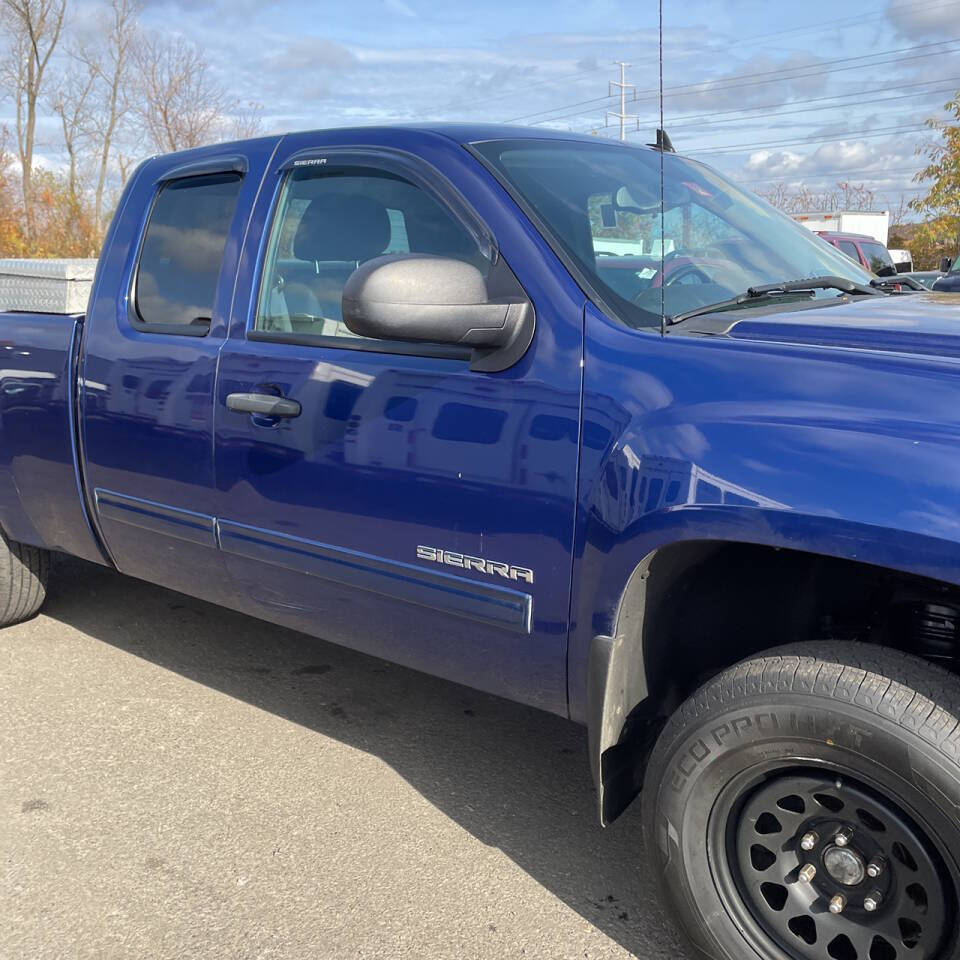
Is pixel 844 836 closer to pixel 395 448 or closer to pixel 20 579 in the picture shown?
pixel 395 448

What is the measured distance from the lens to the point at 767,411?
1.92m

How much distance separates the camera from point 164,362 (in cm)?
309

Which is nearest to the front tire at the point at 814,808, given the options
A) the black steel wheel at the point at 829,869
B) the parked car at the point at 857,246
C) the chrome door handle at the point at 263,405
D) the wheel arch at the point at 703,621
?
the black steel wheel at the point at 829,869

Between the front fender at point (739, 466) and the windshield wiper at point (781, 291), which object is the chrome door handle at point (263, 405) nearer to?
the front fender at point (739, 466)

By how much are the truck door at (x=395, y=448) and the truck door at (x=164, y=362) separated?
113 mm

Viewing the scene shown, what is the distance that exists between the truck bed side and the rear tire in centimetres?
32

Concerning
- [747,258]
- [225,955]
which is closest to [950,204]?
[747,258]

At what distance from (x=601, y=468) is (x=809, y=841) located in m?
0.83

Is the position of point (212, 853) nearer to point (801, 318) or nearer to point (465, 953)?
point (465, 953)

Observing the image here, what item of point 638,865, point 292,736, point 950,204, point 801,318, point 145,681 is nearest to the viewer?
point 801,318

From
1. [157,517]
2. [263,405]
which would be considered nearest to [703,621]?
[263,405]

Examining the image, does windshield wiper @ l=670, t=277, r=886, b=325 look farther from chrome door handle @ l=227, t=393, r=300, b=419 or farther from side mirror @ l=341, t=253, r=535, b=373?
chrome door handle @ l=227, t=393, r=300, b=419

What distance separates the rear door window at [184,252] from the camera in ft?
10.3

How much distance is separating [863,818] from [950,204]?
84.5ft
